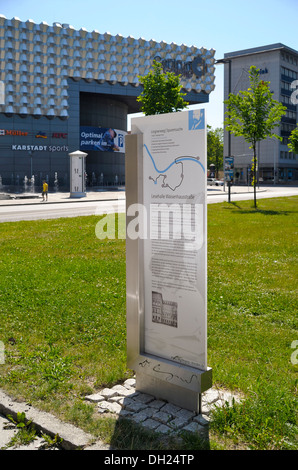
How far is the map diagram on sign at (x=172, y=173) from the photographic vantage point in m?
4.16

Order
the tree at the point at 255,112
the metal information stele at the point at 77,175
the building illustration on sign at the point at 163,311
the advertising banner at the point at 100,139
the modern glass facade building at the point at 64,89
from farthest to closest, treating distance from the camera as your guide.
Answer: the advertising banner at the point at 100,139 < the modern glass facade building at the point at 64,89 < the metal information stele at the point at 77,175 < the tree at the point at 255,112 < the building illustration on sign at the point at 163,311

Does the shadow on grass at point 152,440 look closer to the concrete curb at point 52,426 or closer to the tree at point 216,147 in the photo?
the concrete curb at point 52,426

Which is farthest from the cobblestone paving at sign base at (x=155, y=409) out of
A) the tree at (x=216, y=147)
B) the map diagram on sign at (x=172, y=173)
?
the tree at (x=216, y=147)

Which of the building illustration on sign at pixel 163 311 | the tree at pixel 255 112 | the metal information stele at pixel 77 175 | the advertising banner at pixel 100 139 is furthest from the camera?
the advertising banner at pixel 100 139

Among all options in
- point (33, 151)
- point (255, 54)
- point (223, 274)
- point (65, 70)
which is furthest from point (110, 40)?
point (223, 274)

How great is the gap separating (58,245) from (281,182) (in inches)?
3430

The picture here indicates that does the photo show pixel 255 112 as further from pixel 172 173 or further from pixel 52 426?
pixel 52 426

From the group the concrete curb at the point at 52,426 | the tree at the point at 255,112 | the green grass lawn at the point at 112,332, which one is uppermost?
the tree at the point at 255,112

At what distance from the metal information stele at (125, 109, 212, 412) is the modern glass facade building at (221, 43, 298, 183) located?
302 ft

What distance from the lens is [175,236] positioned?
4.31 m

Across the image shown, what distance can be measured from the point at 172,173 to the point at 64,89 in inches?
2272

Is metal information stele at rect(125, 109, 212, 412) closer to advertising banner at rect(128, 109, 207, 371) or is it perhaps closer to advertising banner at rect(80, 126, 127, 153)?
advertising banner at rect(128, 109, 207, 371)

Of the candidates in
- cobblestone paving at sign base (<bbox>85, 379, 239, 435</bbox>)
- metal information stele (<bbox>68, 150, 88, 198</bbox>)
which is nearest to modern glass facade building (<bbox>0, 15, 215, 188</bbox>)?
metal information stele (<bbox>68, 150, 88, 198</bbox>)
